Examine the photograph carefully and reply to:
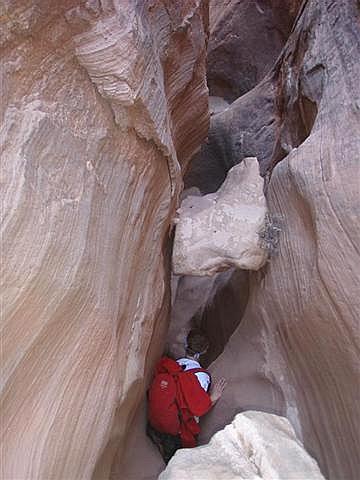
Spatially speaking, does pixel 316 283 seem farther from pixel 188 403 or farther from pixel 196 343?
pixel 196 343

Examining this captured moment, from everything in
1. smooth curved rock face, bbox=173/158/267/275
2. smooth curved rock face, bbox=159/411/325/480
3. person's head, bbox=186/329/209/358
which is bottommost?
person's head, bbox=186/329/209/358

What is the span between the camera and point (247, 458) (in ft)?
5.55

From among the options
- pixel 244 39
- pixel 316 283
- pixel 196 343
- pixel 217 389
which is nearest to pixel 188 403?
pixel 217 389

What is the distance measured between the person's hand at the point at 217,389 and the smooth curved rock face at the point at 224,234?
2.17ft

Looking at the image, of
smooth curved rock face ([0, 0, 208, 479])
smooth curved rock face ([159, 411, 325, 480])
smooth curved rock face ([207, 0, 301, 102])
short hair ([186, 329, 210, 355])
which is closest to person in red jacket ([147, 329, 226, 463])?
smooth curved rock face ([0, 0, 208, 479])

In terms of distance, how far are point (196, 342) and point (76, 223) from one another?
1.93 m

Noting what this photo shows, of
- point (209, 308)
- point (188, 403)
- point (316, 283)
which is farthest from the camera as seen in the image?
point (209, 308)

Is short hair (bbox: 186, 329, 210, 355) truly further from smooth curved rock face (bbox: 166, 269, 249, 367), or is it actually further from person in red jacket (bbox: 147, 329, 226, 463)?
person in red jacket (bbox: 147, 329, 226, 463)

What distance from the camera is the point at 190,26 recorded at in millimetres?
2945

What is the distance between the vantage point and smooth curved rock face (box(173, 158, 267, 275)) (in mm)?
2590

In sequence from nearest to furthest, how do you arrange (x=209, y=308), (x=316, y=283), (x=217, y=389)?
(x=316, y=283), (x=217, y=389), (x=209, y=308)

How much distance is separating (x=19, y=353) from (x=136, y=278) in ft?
2.81

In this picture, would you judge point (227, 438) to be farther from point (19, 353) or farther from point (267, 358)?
point (267, 358)

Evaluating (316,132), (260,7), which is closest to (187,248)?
(316,132)
